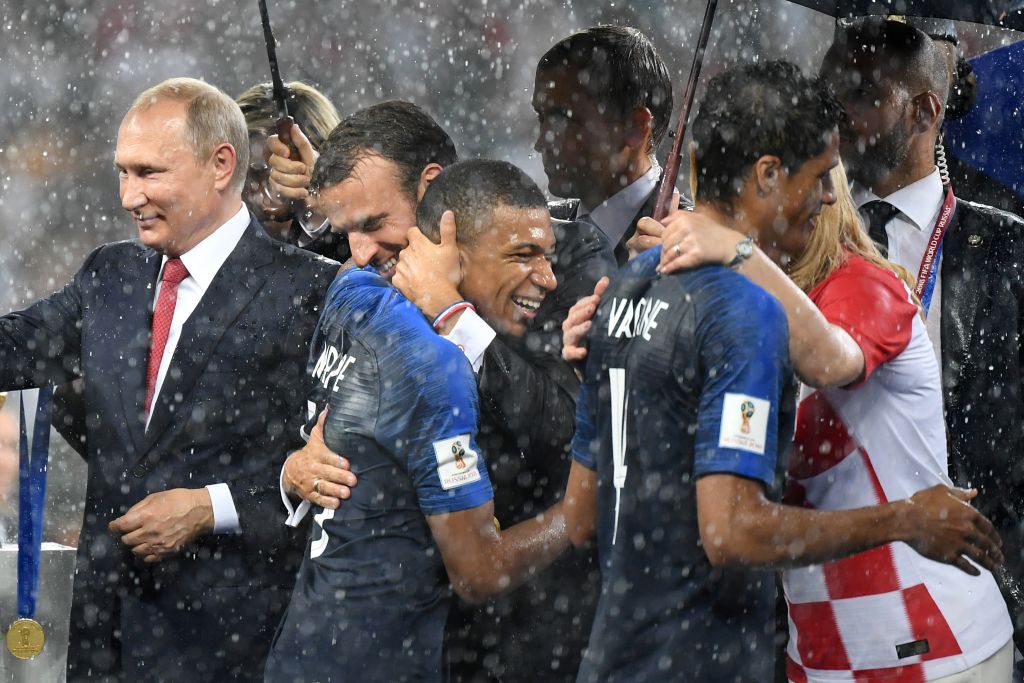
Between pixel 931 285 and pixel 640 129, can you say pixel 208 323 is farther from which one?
pixel 931 285

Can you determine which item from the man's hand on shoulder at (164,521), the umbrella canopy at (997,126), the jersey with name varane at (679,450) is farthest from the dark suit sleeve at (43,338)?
the umbrella canopy at (997,126)

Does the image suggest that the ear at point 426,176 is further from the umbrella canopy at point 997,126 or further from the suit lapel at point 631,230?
the umbrella canopy at point 997,126

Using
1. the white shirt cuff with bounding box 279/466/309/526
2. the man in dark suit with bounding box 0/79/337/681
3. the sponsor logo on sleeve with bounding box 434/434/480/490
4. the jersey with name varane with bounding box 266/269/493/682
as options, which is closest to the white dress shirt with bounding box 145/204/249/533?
the man in dark suit with bounding box 0/79/337/681

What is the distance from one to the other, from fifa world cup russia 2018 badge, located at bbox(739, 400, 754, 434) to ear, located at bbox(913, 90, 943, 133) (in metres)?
1.32

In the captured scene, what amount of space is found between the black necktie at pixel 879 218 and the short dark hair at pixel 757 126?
92 cm

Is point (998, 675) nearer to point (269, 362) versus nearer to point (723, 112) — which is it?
point (723, 112)

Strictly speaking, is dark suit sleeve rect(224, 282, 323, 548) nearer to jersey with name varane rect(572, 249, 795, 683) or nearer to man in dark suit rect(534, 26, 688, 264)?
man in dark suit rect(534, 26, 688, 264)

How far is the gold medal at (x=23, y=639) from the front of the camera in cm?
401

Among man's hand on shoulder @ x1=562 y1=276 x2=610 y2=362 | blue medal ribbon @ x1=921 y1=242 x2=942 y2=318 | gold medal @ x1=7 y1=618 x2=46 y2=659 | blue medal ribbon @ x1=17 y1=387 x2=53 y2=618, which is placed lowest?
gold medal @ x1=7 y1=618 x2=46 y2=659

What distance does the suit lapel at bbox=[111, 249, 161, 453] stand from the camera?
3082mm

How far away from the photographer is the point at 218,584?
310cm

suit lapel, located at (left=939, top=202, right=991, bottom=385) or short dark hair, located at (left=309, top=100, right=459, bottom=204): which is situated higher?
short dark hair, located at (left=309, top=100, right=459, bottom=204)

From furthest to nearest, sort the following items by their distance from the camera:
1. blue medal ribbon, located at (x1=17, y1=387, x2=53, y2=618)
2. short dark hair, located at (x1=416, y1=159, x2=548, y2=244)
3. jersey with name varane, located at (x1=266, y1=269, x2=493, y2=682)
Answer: blue medal ribbon, located at (x1=17, y1=387, x2=53, y2=618)
short dark hair, located at (x1=416, y1=159, x2=548, y2=244)
jersey with name varane, located at (x1=266, y1=269, x2=493, y2=682)

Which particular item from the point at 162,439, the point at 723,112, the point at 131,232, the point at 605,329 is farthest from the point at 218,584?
the point at 131,232
